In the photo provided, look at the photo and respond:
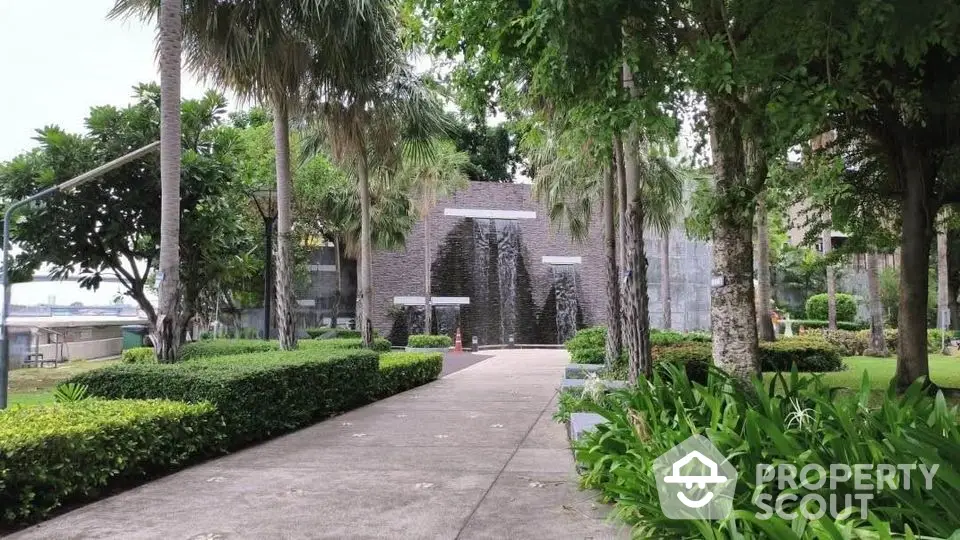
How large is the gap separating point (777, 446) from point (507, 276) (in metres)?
30.4

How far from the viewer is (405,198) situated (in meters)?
26.9

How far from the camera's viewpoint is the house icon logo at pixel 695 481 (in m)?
3.64

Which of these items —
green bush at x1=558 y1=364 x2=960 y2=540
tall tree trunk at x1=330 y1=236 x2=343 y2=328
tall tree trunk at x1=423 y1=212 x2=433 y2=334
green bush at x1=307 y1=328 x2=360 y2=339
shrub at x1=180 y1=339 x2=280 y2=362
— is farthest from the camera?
tall tree trunk at x1=330 y1=236 x2=343 y2=328

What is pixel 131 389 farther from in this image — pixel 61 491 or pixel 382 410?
pixel 382 410

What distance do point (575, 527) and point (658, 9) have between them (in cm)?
453

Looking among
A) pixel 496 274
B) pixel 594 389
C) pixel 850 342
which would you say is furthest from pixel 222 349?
pixel 850 342

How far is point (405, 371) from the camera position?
14.7 m

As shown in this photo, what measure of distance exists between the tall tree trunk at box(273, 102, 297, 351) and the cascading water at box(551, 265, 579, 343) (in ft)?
74.4

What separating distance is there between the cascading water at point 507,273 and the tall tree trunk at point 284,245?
21.5 meters

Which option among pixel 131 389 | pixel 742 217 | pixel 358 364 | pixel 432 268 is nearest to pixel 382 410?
pixel 358 364

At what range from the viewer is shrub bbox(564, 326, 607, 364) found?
1625cm

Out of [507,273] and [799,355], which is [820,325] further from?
[799,355]

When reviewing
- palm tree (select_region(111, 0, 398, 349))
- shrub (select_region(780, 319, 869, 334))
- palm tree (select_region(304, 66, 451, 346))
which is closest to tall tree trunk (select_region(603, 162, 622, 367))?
palm tree (select_region(304, 66, 451, 346))

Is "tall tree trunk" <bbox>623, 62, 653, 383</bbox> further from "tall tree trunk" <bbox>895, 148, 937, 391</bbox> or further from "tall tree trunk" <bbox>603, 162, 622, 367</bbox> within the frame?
"tall tree trunk" <bbox>895, 148, 937, 391</bbox>
